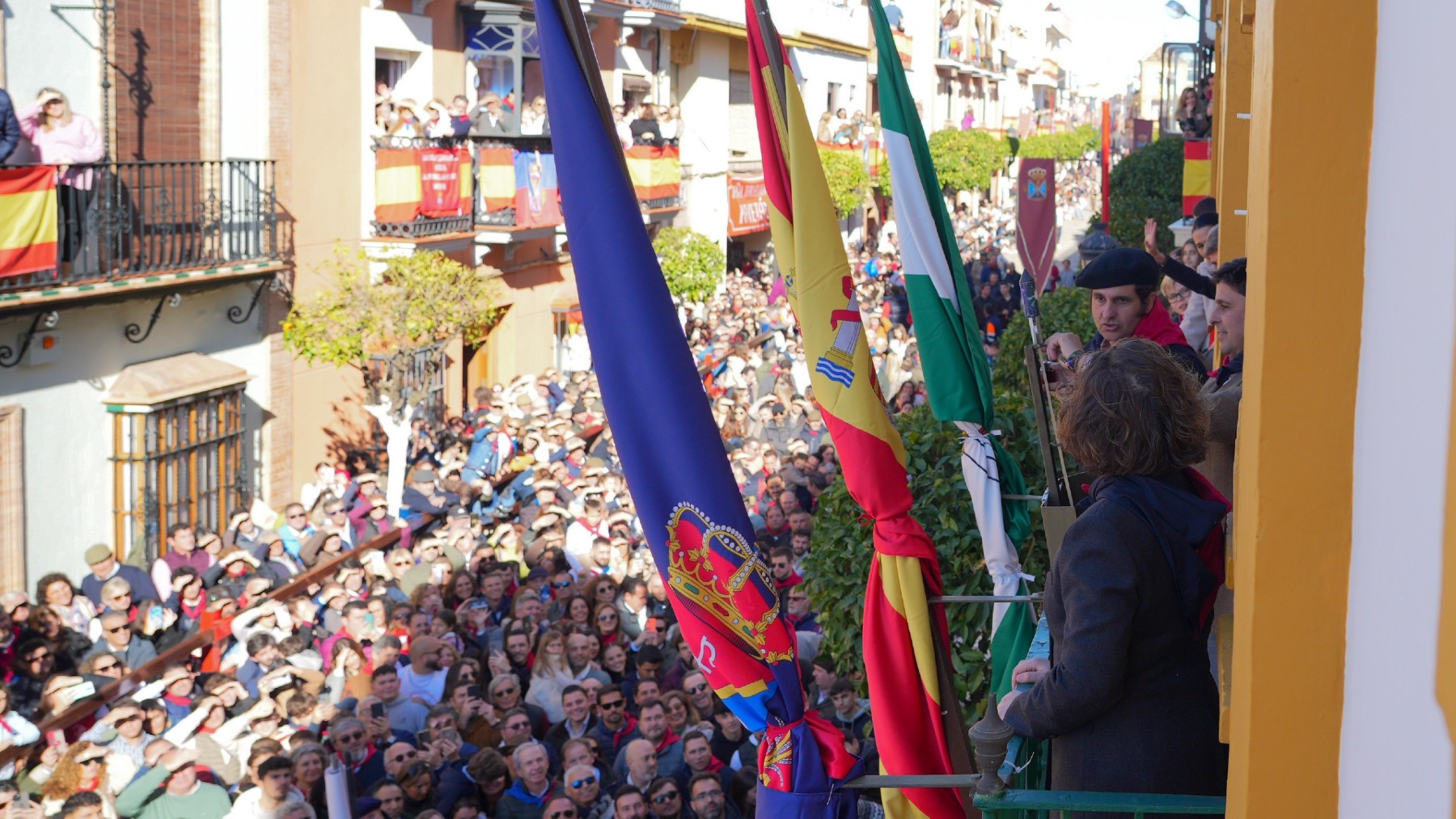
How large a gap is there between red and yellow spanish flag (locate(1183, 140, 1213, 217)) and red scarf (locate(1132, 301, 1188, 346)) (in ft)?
37.2

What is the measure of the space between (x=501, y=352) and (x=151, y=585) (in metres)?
11.6

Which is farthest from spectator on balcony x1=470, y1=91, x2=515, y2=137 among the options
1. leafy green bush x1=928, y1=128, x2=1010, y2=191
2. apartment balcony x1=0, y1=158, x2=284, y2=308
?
leafy green bush x1=928, y1=128, x2=1010, y2=191

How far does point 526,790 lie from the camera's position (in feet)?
23.5

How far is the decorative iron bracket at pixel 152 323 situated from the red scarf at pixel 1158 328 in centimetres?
1138

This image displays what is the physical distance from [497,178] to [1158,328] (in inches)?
632

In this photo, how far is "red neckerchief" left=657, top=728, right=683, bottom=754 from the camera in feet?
24.4

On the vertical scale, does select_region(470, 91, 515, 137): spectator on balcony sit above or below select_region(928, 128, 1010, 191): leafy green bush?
below

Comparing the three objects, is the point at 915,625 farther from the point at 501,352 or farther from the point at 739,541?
the point at 501,352

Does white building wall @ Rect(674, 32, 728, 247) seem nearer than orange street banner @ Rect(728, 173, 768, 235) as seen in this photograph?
Yes

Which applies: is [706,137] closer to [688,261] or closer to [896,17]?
[688,261]

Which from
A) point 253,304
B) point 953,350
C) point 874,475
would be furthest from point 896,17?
point 874,475

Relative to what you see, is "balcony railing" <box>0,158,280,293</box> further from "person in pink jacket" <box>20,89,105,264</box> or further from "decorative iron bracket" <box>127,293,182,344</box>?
"decorative iron bracket" <box>127,293,182,344</box>

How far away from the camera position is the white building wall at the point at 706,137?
28703 millimetres

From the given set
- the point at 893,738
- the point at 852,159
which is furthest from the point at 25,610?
the point at 852,159
